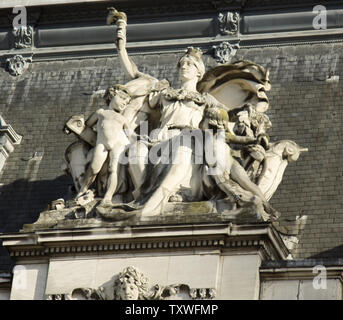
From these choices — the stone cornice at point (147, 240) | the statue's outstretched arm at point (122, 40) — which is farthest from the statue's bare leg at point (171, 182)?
the statue's outstretched arm at point (122, 40)

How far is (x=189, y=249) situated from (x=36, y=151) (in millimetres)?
7128

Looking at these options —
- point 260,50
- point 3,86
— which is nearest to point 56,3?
point 3,86

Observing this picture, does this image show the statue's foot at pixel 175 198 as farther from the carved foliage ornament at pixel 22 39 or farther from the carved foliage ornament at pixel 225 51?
the carved foliage ornament at pixel 22 39

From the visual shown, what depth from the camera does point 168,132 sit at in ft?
126

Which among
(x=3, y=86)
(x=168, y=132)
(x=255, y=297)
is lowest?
(x=255, y=297)

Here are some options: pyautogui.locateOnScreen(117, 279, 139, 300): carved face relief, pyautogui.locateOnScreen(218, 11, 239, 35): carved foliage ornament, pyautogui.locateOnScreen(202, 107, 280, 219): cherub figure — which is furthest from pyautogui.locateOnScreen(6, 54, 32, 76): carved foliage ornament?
pyautogui.locateOnScreen(117, 279, 139, 300): carved face relief

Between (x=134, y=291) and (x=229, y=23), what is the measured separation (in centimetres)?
983

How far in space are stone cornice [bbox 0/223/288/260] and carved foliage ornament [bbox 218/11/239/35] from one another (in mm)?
8305

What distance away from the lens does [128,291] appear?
36.1 meters

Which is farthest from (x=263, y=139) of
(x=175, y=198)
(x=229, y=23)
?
(x=229, y=23)

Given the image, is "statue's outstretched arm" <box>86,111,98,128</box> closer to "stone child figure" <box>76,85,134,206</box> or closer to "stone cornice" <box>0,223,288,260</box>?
"stone child figure" <box>76,85,134,206</box>

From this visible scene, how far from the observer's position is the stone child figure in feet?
125

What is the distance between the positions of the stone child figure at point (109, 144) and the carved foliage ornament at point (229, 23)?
5.82 m

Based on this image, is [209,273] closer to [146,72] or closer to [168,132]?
[168,132]
